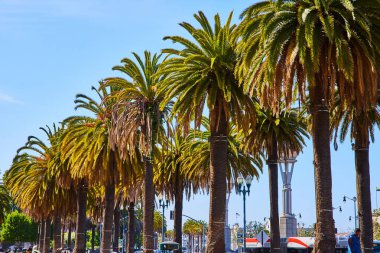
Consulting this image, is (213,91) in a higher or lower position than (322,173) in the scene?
higher

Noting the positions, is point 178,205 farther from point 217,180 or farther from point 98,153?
point 217,180

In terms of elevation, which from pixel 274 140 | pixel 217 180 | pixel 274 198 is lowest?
pixel 274 198

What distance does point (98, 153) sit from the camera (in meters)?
40.1

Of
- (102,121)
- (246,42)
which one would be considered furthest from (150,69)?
(246,42)

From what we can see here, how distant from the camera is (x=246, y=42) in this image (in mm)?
25516

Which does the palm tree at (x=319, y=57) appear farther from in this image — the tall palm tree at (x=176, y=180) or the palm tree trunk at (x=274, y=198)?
the tall palm tree at (x=176, y=180)

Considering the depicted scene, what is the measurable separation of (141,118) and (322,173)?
1634 centimetres

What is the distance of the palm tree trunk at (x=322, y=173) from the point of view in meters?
22.7

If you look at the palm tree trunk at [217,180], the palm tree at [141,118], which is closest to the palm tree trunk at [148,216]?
the palm tree at [141,118]

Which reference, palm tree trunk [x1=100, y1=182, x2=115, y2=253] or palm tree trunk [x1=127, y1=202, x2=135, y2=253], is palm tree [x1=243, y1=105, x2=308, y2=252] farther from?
palm tree trunk [x1=127, y1=202, x2=135, y2=253]

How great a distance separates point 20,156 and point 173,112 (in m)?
32.7

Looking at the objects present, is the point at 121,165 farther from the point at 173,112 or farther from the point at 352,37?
the point at 352,37

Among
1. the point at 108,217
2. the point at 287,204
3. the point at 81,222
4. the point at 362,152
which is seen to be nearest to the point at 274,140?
the point at 362,152

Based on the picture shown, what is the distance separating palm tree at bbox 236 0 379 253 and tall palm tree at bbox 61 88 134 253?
17210mm
